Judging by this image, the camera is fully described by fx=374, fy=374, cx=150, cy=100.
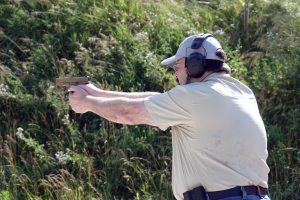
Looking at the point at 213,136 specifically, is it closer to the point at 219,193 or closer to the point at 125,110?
the point at 219,193

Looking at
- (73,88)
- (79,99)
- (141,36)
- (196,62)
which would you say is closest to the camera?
(196,62)

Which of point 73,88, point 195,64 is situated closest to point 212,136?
point 195,64

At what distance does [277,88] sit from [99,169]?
2965 millimetres

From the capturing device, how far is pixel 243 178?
2.55 m

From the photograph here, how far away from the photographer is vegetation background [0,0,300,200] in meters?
4.88

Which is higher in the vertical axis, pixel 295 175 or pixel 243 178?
pixel 243 178

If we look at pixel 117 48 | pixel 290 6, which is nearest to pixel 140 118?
pixel 117 48

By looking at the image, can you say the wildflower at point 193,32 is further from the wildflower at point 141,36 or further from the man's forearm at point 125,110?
the man's forearm at point 125,110

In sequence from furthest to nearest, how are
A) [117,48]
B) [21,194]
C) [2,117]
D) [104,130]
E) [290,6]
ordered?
[290,6] → [117,48] → [2,117] → [104,130] → [21,194]

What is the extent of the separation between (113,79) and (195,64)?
10.7ft

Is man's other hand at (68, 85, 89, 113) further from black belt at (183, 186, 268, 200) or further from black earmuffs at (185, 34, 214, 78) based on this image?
black belt at (183, 186, 268, 200)

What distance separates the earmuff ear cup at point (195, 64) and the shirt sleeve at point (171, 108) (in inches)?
8.5

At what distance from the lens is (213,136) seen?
2.56 m

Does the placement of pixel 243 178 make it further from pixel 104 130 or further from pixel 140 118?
pixel 104 130
